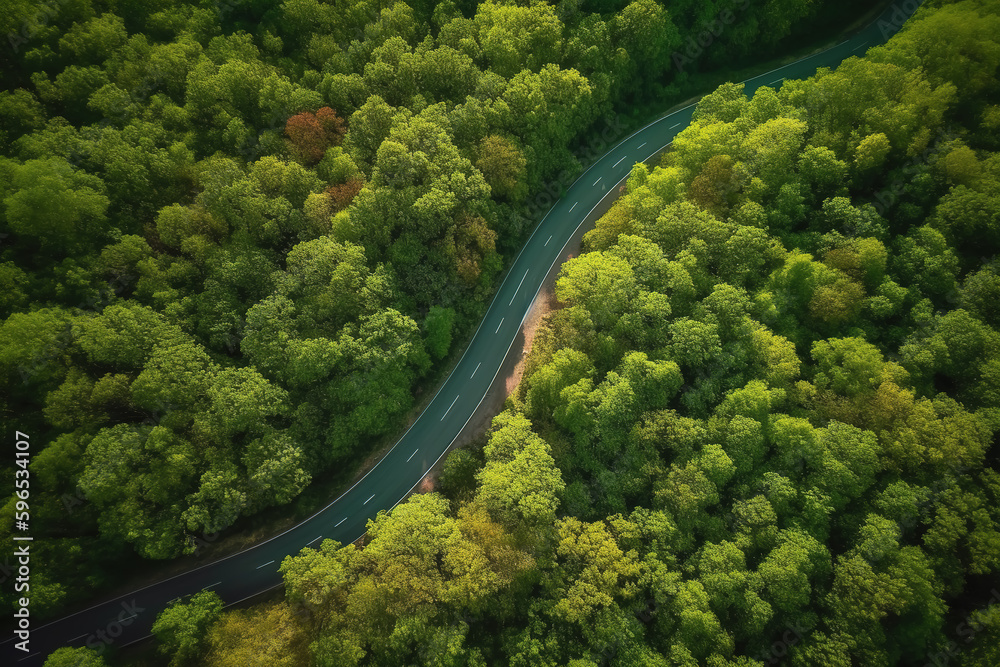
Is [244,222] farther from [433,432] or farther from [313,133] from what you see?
[433,432]

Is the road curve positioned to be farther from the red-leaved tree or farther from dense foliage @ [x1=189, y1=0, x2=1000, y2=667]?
the red-leaved tree

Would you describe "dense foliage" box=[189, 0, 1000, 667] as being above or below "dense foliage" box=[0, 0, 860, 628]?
below

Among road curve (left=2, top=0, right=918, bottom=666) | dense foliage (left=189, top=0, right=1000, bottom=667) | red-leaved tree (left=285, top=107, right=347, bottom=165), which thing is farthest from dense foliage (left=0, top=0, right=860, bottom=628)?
dense foliage (left=189, top=0, right=1000, bottom=667)

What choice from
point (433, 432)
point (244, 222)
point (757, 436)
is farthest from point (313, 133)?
point (757, 436)

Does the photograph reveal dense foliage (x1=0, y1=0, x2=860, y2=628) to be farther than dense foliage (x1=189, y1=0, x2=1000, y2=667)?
Yes

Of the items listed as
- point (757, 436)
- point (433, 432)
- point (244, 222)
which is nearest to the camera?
point (757, 436)

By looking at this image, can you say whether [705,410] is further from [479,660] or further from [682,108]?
[682,108]

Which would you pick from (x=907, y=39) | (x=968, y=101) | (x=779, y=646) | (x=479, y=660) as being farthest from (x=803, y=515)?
(x=907, y=39)

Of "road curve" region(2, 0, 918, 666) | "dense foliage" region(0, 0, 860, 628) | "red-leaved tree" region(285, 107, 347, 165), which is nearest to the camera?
"dense foliage" region(0, 0, 860, 628)
